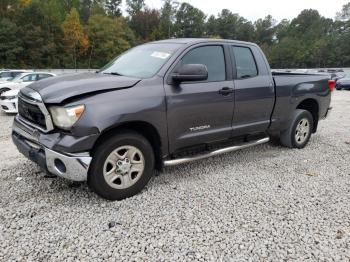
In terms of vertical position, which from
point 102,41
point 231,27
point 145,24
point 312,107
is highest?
point 231,27

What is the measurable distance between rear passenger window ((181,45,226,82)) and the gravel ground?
1.38 m

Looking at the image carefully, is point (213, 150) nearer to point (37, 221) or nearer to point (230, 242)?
point (230, 242)

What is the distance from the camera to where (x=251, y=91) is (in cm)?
449

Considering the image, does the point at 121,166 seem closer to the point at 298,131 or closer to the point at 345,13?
the point at 298,131

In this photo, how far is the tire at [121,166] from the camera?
10.6ft

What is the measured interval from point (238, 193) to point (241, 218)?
603mm

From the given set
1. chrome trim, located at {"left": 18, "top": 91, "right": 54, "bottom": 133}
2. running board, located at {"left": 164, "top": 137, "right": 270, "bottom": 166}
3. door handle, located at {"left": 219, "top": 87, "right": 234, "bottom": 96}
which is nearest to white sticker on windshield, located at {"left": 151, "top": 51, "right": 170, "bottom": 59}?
door handle, located at {"left": 219, "top": 87, "right": 234, "bottom": 96}

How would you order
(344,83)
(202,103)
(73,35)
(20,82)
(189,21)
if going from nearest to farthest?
(202,103), (20,82), (344,83), (73,35), (189,21)

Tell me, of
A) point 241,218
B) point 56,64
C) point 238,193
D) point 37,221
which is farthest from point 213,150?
point 56,64

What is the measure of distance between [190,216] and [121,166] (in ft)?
3.02

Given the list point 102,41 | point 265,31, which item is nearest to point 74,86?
point 102,41

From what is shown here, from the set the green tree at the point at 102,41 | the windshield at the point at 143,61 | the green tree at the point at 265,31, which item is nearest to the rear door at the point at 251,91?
the windshield at the point at 143,61

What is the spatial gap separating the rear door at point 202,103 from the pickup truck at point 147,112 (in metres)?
0.01

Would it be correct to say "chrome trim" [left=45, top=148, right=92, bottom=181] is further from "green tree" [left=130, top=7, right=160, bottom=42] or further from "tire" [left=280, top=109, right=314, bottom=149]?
"green tree" [left=130, top=7, right=160, bottom=42]
